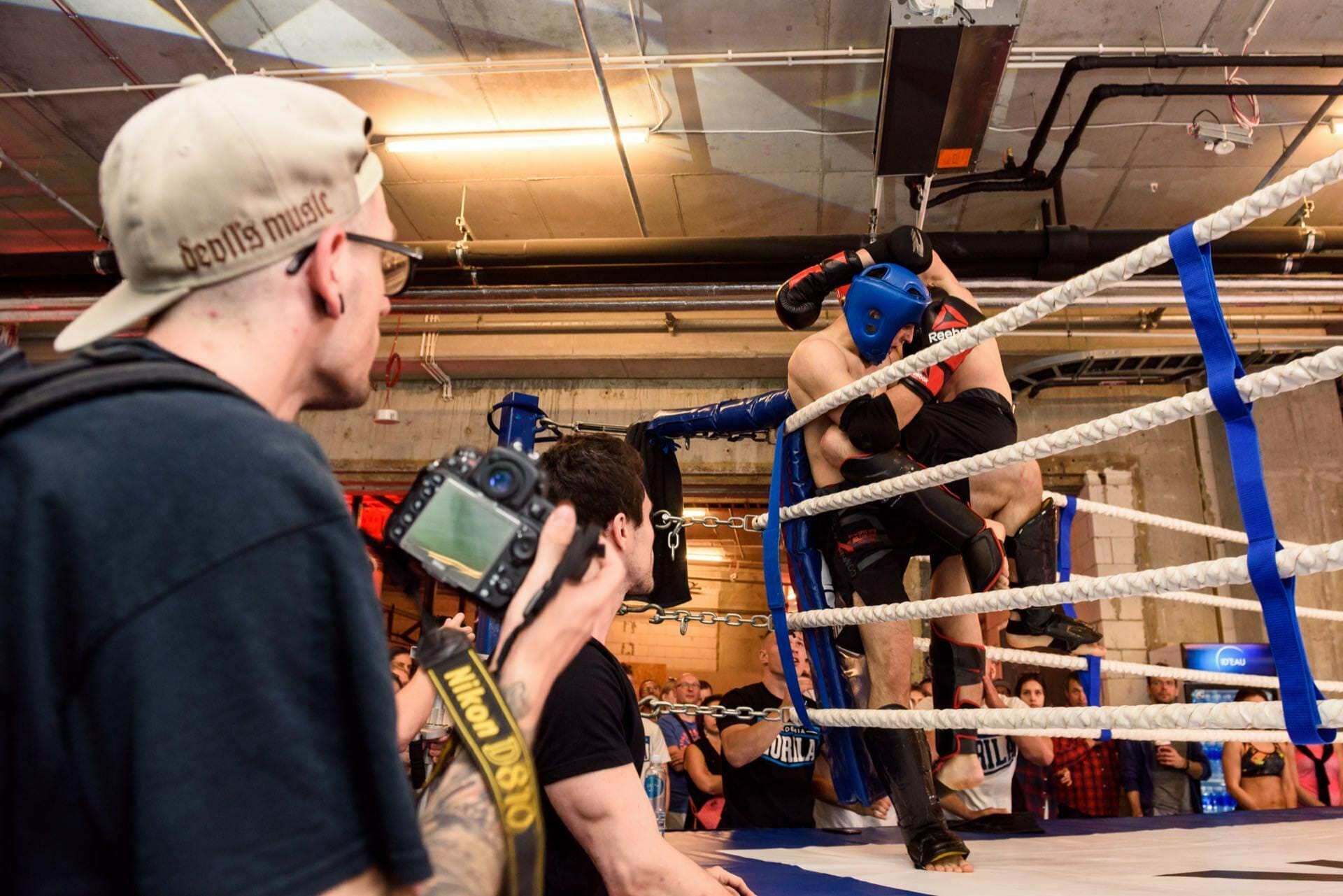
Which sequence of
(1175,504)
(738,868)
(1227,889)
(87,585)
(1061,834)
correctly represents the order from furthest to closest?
(1175,504) → (1061,834) → (738,868) → (1227,889) → (87,585)

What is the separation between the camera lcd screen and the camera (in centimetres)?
78

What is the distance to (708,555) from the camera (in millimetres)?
13805

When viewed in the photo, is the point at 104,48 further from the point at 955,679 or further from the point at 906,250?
the point at 955,679

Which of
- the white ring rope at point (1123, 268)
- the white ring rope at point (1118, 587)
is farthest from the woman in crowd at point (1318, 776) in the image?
the white ring rope at point (1123, 268)

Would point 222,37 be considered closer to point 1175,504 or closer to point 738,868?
point 738,868

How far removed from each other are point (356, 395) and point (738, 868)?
1.73 m

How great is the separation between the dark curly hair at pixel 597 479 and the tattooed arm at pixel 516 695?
38.6 inches

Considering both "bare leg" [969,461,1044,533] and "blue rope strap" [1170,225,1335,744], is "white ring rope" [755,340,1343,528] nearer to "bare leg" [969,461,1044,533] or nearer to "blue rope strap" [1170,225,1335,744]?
"blue rope strap" [1170,225,1335,744]

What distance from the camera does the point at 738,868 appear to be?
213 centimetres

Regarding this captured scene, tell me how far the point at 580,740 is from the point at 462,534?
845mm

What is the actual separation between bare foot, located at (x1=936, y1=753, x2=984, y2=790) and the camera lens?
2157 mm

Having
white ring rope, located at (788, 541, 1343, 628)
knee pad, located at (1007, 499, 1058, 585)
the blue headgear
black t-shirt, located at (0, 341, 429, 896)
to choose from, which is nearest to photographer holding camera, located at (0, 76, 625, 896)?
black t-shirt, located at (0, 341, 429, 896)

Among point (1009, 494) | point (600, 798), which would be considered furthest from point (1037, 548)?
point (600, 798)

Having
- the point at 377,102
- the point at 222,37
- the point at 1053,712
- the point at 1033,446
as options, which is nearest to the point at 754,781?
the point at 1053,712
